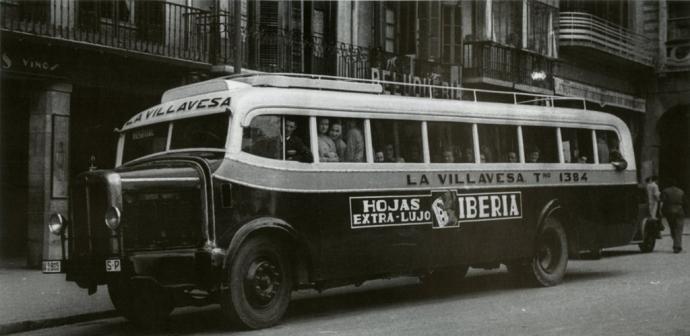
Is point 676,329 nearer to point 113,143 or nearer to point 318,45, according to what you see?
point 113,143

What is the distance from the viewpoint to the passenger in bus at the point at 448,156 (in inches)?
497

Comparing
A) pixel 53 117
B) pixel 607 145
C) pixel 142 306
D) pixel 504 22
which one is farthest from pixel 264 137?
pixel 504 22

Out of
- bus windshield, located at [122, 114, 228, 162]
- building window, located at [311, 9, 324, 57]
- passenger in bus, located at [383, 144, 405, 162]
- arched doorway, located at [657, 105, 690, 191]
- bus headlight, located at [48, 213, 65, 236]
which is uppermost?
building window, located at [311, 9, 324, 57]

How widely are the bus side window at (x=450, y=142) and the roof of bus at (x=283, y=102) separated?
14 centimetres

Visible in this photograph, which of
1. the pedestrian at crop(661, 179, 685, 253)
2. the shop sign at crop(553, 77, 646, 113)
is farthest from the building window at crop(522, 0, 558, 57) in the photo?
the pedestrian at crop(661, 179, 685, 253)

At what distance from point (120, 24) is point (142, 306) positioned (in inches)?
325

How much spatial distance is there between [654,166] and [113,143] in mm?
22946

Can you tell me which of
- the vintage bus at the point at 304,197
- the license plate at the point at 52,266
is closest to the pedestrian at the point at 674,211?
the vintage bus at the point at 304,197

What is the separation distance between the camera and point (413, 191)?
1212cm

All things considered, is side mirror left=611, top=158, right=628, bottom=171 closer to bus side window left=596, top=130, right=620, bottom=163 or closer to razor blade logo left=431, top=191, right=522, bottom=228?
bus side window left=596, top=130, right=620, bottom=163

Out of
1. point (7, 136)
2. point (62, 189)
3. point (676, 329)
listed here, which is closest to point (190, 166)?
point (676, 329)

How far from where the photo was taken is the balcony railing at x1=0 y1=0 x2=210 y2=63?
16047 millimetres

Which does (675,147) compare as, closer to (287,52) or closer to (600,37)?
(600,37)

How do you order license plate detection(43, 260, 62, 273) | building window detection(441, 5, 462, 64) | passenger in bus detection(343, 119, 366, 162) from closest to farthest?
license plate detection(43, 260, 62, 273) → passenger in bus detection(343, 119, 366, 162) → building window detection(441, 5, 462, 64)
